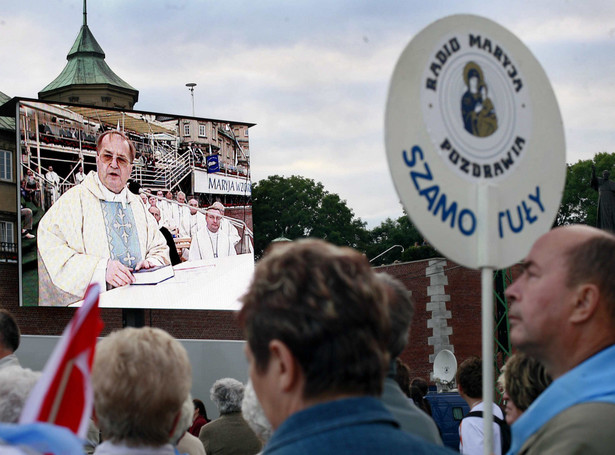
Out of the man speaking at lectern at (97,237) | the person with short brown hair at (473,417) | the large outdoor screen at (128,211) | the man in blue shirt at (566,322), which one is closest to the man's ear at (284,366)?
the man in blue shirt at (566,322)

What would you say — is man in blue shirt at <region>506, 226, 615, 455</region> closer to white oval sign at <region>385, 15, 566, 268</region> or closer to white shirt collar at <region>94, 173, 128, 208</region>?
white oval sign at <region>385, 15, 566, 268</region>

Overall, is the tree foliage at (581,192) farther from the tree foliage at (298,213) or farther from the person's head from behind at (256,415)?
the person's head from behind at (256,415)

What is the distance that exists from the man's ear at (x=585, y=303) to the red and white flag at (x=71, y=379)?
51.5 inches

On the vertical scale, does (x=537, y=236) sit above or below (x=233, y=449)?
above

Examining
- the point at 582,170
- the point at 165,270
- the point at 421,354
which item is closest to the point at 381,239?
the point at 582,170

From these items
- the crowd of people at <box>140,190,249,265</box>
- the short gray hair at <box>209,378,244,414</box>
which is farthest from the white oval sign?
the crowd of people at <box>140,190,249,265</box>

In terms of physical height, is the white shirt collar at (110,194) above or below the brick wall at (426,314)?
above

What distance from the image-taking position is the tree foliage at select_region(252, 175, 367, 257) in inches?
2443

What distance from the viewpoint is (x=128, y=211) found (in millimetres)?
23219

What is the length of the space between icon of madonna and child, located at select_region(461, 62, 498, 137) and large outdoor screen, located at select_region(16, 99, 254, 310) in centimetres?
1995

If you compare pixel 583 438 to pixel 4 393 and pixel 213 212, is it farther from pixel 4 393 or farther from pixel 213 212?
pixel 213 212

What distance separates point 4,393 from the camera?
8.84 ft

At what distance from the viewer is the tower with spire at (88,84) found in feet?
147

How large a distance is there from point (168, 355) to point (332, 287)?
3.33ft
